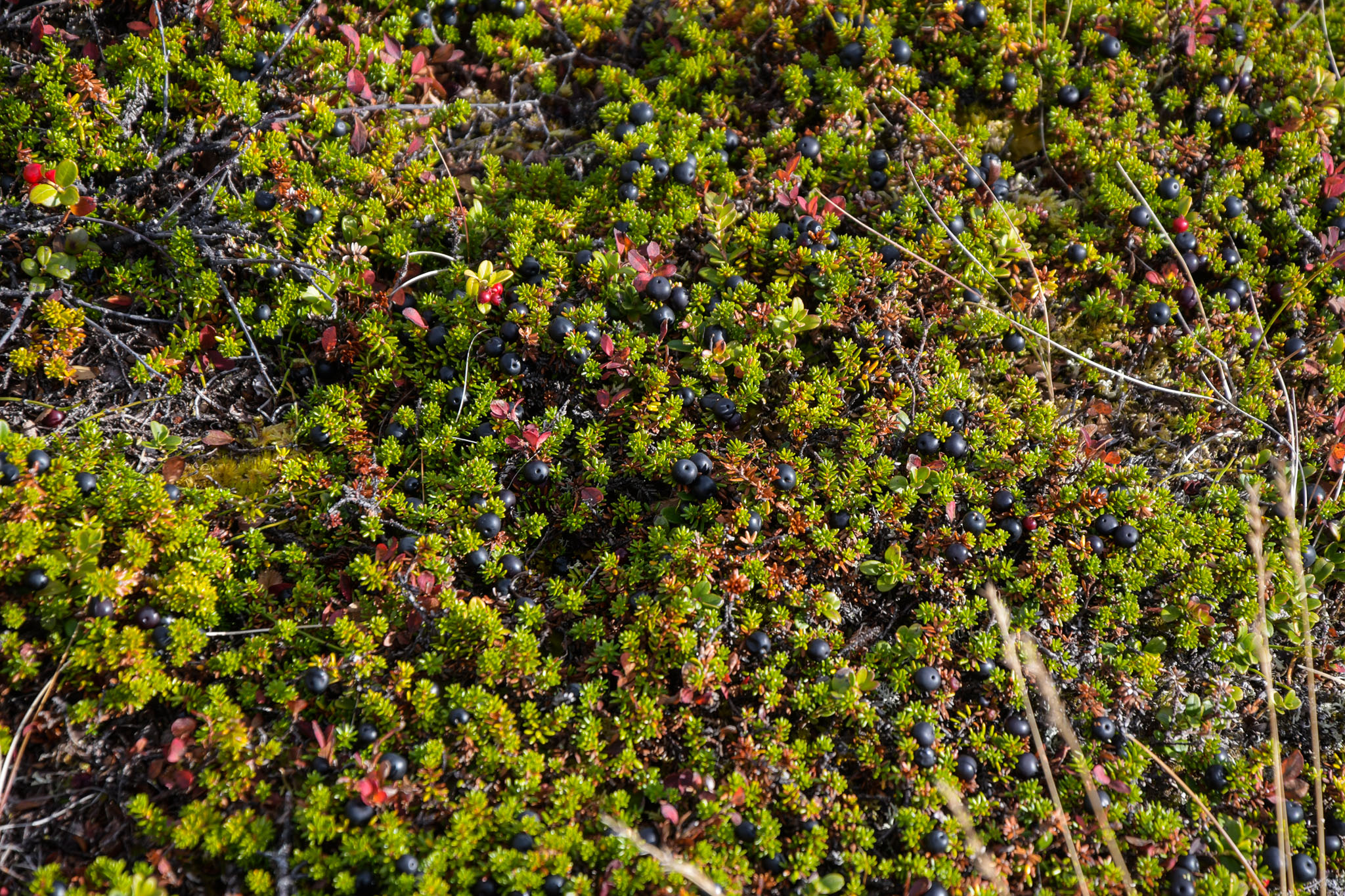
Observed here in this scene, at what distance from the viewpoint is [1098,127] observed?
5801 mm

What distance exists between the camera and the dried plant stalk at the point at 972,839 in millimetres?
3619

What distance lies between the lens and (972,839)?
3.69 meters

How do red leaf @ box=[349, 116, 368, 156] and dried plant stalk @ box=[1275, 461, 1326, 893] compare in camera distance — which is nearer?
dried plant stalk @ box=[1275, 461, 1326, 893]

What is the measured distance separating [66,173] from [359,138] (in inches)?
62.3

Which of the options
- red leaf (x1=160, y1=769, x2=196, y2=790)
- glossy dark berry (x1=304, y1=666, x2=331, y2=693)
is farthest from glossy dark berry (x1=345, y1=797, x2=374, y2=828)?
red leaf (x1=160, y1=769, x2=196, y2=790)

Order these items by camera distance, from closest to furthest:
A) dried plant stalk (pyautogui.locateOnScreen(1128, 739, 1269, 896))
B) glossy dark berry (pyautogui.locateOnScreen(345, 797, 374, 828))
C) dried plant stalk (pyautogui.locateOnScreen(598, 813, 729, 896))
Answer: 1. dried plant stalk (pyautogui.locateOnScreen(598, 813, 729, 896))
2. glossy dark berry (pyautogui.locateOnScreen(345, 797, 374, 828))
3. dried plant stalk (pyautogui.locateOnScreen(1128, 739, 1269, 896))

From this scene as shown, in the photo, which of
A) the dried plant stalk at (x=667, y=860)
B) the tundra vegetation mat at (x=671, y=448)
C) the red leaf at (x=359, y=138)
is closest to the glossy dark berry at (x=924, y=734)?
the tundra vegetation mat at (x=671, y=448)

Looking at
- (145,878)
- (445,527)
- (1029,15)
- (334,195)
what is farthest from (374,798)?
(1029,15)

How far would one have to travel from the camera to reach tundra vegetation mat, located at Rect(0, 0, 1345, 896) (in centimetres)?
368

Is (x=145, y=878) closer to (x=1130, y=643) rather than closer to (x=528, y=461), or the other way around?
(x=528, y=461)

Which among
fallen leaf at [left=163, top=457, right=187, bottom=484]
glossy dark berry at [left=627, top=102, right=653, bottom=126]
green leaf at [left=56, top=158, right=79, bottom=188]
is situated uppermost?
glossy dark berry at [left=627, top=102, right=653, bottom=126]

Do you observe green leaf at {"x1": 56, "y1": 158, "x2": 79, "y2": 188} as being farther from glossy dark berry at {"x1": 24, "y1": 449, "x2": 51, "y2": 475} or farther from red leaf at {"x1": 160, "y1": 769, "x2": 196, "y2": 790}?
red leaf at {"x1": 160, "y1": 769, "x2": 196, "y2": 790}

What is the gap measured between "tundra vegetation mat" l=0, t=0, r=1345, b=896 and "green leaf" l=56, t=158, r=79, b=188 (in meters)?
0.02

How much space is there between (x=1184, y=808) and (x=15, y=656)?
5.42m
